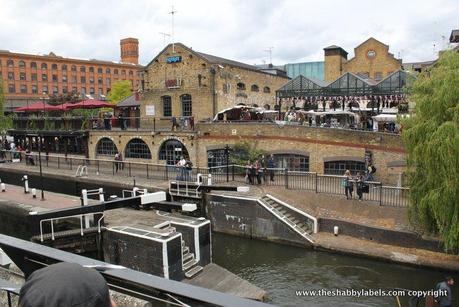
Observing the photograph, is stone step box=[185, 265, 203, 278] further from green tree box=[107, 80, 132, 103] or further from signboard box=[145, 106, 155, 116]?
green tree box=[107, 80, 132, 103]

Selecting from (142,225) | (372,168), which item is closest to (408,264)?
(372,168)

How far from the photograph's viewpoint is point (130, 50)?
335 feet

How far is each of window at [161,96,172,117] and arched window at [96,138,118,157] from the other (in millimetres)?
4673

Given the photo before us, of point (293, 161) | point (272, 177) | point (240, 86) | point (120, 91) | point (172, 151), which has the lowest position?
point (272, 177)

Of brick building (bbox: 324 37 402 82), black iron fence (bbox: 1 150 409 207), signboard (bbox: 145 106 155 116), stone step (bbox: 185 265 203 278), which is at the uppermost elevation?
brick building (bbox: 324 37 402 82)

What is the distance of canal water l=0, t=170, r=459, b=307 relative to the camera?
492 inches

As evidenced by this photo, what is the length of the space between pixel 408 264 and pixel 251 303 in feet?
47.6

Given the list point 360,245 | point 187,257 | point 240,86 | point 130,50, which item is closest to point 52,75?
point 130,50

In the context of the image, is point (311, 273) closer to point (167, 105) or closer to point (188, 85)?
point (188, 85)

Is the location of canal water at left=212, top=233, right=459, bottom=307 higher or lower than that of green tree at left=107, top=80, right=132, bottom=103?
lower

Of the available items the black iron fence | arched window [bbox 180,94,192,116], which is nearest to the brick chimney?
arched window [bbox 180,94,192,116]

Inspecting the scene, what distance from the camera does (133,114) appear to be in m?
35.4

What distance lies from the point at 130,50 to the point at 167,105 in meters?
76.2

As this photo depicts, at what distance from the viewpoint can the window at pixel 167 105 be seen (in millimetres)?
31891
